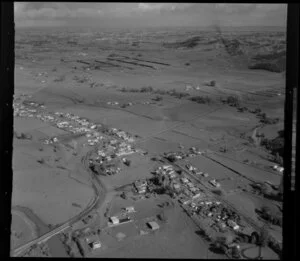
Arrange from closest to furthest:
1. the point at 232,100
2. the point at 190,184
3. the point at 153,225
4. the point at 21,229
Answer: the point at 21,229 < the point at 153,225 < the point at 190,184 < the point at 232,100

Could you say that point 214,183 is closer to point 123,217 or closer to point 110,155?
point 123,217

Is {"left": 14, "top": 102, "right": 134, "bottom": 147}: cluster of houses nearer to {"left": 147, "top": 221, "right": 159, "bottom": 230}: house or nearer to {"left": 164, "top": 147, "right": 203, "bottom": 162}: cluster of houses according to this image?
{"left": 164, "top": 147, "right": 203, "bottom": 162}: cluster of houses

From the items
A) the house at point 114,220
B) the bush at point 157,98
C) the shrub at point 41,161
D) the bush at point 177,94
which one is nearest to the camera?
the house at point 114,220

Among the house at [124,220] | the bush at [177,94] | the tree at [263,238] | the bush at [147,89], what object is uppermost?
the bush at [147,89]

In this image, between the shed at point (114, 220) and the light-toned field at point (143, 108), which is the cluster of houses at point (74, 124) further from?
the shed at point (114, 220)

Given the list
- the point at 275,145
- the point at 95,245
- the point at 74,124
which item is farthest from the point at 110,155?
the point at 275,145

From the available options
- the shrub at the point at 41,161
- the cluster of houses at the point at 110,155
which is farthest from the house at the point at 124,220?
→ the shrub at the point at 41,161

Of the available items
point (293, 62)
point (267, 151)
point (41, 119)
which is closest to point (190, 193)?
point (267, 151)
